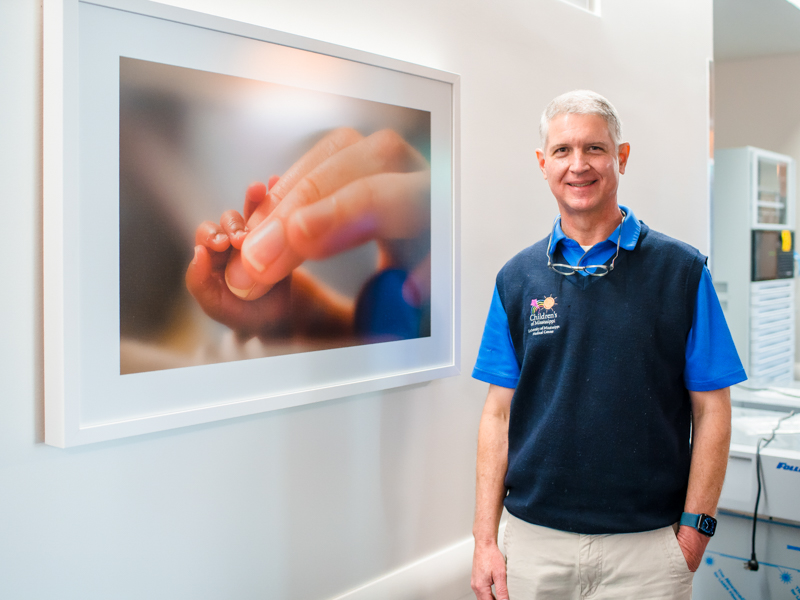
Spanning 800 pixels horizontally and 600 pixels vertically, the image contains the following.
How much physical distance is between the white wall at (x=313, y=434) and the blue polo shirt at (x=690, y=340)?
0.39 meters

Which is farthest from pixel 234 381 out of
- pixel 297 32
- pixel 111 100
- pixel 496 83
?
pixel 496 83

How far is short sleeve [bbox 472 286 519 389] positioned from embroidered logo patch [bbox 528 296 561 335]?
0.09 meters

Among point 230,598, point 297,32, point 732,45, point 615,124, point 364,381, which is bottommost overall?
point 230,598

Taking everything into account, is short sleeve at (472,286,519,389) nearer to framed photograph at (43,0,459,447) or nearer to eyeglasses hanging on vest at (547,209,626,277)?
eyeglasses hanging on vest at (547,209,626,277)

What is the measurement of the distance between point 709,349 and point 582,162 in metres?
0.43

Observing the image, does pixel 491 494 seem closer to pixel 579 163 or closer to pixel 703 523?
pixel 703 523

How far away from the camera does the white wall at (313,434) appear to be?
1.08 m

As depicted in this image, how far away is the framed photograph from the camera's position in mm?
1093

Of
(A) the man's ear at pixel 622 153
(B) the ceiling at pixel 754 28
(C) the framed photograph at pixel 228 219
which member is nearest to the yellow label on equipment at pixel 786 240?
(B) the ceiling at pixel 754 28

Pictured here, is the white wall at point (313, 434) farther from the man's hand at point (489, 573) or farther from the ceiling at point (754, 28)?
the ceiling at point (754, 28)

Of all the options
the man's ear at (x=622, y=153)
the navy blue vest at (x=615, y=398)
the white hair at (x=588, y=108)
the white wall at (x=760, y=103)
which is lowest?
the navy blue vest at (x=615, y=398)

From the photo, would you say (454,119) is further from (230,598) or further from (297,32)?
(230,598)

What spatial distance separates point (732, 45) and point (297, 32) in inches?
183

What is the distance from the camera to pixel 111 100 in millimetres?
1131
